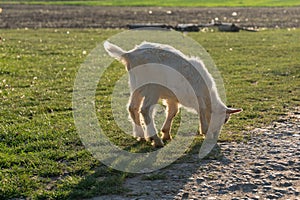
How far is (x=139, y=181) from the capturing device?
23.9 feet

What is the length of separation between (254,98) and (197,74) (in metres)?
4.20

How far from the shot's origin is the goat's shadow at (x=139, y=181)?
22.2ft

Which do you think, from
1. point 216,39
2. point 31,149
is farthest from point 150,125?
point 216,39

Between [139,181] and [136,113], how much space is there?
221 centimetres

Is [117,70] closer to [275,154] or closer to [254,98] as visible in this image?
[254,98]

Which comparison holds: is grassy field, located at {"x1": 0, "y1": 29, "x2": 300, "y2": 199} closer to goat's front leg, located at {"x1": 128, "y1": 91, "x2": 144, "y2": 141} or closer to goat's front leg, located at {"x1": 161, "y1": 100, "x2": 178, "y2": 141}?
goat's front leg, located at {"x1": 128, "y1": 91, "x2": 144, "y2": 141}

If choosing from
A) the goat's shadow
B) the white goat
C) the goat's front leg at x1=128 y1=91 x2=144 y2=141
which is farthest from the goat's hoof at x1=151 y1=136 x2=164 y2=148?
the goat's shadow

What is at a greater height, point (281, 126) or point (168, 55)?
point (168, 55)

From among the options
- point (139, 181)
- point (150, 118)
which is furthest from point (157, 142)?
point (139, 181)

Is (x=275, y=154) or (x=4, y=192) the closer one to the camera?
(x=4, y=192)

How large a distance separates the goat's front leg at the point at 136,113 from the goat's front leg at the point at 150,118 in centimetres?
24

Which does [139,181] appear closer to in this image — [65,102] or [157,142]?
[157,142]

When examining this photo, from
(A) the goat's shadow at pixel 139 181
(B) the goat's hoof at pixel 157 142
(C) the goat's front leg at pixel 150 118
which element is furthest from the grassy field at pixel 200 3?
(A) the goat's shadow at pixel 139 181

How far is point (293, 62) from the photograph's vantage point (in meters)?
18.8
